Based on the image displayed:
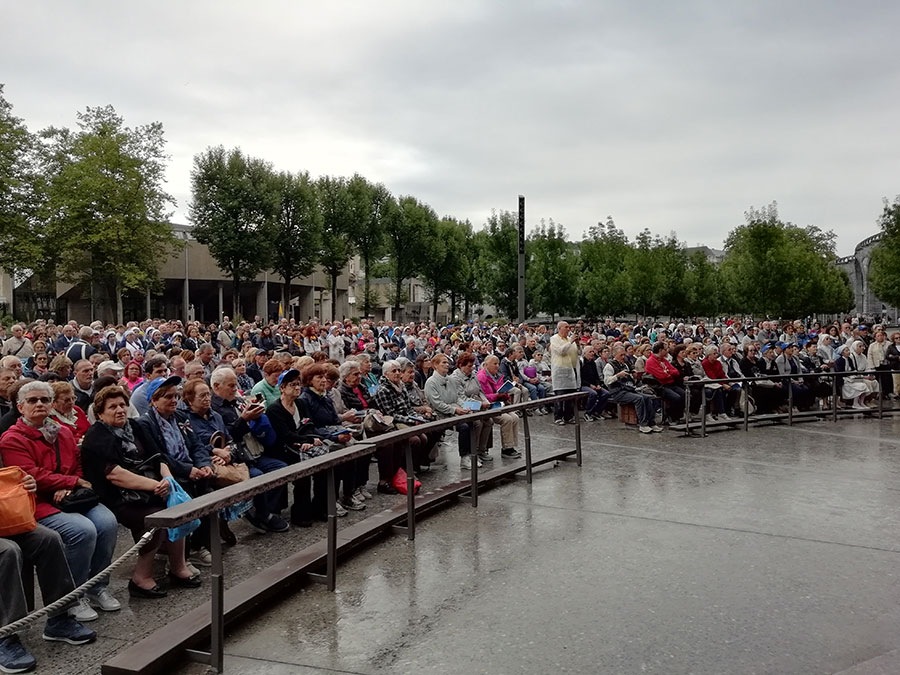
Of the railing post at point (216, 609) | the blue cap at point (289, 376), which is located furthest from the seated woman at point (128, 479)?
the blue cap at point (289, 376)

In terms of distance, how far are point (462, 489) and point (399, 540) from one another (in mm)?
1596

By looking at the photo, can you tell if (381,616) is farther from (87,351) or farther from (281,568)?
(87,351)

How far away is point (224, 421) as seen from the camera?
702 cm

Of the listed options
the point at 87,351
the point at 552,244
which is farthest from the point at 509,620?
the point at 552,244

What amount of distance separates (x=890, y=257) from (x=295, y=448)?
4678 centimetres

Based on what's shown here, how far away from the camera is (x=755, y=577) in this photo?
5.39 metres

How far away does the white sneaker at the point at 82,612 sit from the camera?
4.59 metres

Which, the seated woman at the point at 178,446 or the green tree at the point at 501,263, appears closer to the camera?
the seated woman at the point at 178,446

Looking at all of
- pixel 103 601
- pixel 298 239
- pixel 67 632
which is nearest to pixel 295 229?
pixel 298 239

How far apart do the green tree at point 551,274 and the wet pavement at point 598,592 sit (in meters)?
44.5

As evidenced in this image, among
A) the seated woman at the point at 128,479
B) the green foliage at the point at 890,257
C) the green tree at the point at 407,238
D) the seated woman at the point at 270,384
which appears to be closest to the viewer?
the seated woman at the point at 128,479

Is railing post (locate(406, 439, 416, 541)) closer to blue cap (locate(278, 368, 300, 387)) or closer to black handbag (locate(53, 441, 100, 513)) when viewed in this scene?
blue cap (locate(278, 368, 300, 387))

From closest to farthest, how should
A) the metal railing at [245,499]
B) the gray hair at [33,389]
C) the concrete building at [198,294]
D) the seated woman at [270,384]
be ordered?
the metal railing at [245,499] → the gray hair at [33,389] → the seated woman at [270,384] → the concrete building at [198,294]

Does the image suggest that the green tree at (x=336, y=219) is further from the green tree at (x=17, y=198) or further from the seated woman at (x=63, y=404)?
the seated woman at (x=63, y=404)
